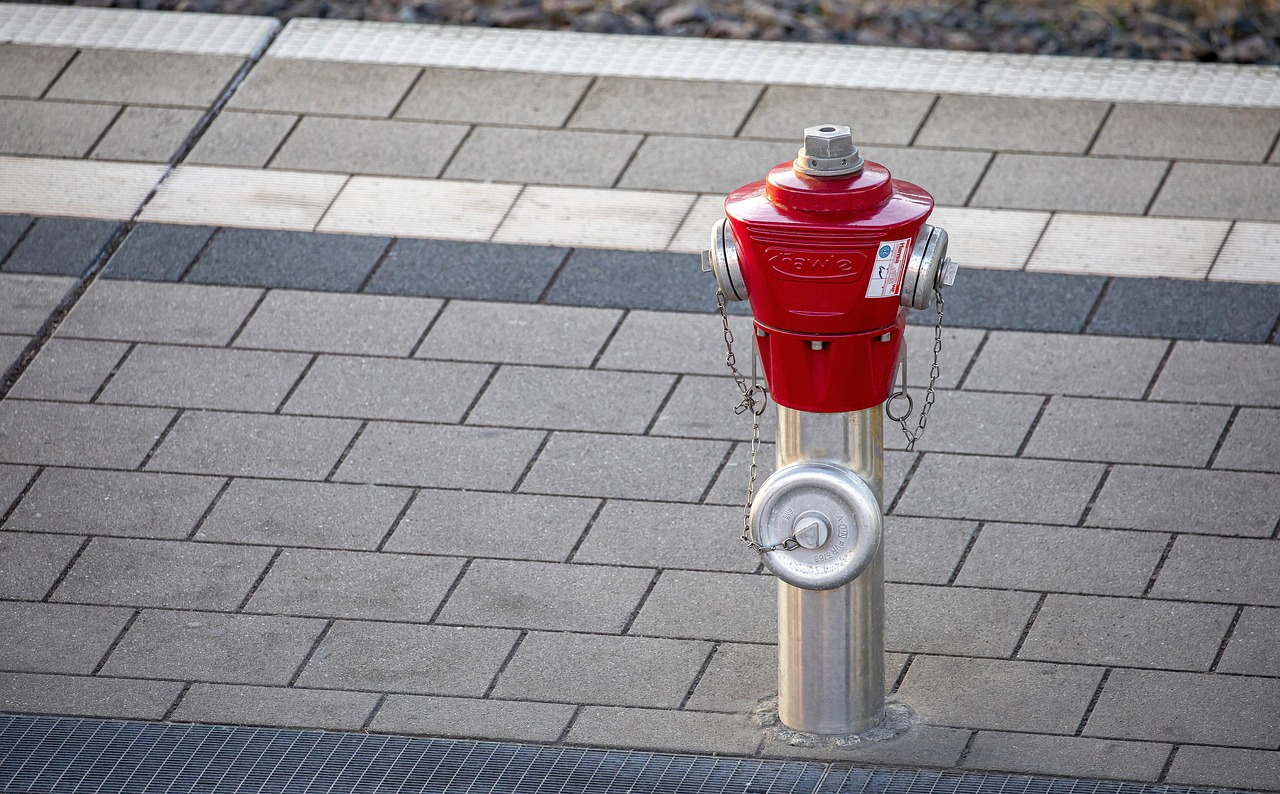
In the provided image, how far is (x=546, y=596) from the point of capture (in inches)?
169

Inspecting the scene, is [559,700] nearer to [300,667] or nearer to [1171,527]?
[300,667]

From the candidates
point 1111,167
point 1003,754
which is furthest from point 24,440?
point 1111,167

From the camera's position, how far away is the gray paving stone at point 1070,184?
5.92 m

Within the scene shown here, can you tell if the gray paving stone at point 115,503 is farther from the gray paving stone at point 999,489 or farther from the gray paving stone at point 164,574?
the gray paving stone at point 999,489

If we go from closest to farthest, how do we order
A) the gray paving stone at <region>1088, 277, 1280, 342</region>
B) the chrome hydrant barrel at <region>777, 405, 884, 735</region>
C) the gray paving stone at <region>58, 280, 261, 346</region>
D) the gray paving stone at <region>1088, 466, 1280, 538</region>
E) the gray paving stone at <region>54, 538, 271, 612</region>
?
the chrome hydrant barrel at <region>777, 405, 884, 735</region>, the gray paving stone at <region>54, 538, 271, 612</region>, the gray paving stone at <region>1088, 466, 1280, 538</region>, the gray paving stone at <region>1088, 277, 1280, 342</region>, the gray paving stone at <region>58, 280, 261, 346</region>

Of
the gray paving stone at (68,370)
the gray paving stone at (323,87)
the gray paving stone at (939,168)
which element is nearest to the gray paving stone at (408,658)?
the gray paving stone at (68,370)

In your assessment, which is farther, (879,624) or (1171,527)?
(1171,527)

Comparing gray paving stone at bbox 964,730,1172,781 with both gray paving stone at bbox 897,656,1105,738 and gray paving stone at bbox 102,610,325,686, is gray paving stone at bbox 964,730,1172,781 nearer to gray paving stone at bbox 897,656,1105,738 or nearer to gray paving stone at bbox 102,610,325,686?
gray paving stone at bbox 897,656,1105,738

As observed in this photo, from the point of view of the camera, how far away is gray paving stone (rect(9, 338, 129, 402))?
5.16m

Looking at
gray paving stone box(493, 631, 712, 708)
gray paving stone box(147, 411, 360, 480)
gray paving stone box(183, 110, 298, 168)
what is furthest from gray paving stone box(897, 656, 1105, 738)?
gray paving stone box(183, 110, 298, 168)

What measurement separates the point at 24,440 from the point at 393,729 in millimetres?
1734

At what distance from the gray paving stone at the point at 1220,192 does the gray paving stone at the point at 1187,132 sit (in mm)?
95

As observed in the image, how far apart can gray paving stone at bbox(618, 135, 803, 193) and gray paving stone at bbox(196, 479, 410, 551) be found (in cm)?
191

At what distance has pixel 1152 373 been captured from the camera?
5.09m
